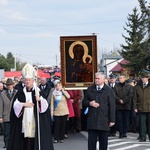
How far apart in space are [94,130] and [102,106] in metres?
0.54

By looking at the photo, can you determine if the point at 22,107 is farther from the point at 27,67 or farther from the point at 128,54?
the point at 128,54

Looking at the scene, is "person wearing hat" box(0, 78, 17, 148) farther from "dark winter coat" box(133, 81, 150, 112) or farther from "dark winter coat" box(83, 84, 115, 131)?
"dark winter coat" box(83, 84, 115, 131)

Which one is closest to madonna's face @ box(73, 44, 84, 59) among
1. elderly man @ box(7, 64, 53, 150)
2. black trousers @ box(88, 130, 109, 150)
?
black trousers @ box(88, 130, 109, 150)

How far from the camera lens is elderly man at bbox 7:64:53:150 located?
314 inches

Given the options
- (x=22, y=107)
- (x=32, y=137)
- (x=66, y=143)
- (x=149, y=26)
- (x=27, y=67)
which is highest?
(x=149, y=26)

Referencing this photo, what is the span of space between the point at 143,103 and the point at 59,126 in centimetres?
263

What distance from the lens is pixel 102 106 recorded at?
891 cm

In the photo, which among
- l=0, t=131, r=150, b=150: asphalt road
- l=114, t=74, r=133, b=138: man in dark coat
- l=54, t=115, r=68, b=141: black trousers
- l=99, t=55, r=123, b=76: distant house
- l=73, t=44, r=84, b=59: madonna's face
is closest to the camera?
l=0, t=131, r=150, b=150: asphalt road

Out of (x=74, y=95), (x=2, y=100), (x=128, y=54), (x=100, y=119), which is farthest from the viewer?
(x=128, y=54)

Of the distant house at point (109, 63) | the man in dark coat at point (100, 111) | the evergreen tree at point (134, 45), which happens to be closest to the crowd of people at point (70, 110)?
the man in dark coat at point (100, 111)

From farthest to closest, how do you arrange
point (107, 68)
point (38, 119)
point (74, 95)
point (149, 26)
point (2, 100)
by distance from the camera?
point (107, 68) → point (149, 26) → point (74, 95) → point (2, 100) → point (38, 119)

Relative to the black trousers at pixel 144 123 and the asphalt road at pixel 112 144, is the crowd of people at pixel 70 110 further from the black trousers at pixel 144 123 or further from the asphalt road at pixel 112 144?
the asphalt road at pixel 112 144

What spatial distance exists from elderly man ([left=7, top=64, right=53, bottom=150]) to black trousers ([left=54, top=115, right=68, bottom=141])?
5.04m

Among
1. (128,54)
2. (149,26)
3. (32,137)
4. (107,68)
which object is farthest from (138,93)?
(107,68)
